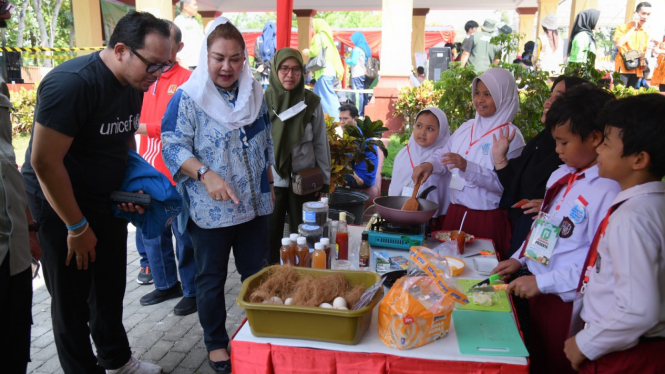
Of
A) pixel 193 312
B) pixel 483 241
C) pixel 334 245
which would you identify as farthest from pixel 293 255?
pixel 193 312

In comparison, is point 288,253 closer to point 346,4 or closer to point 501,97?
point 501,97

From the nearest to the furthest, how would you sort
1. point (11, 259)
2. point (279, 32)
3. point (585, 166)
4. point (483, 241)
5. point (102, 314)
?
point (11, 259)
point (585, 166)
point (102, 314)
point (483, 241)
point (279, 32)

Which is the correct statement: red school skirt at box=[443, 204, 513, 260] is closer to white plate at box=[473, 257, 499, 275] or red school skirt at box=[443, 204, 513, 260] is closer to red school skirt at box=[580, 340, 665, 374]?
white plate at box=[473, 257, 499, 275]

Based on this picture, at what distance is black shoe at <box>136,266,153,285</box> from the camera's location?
12.9 ft

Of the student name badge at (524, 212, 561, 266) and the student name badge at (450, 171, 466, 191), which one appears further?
the student name badge at (450, 171, 466, 191)

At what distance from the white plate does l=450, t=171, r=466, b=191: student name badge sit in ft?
2.64

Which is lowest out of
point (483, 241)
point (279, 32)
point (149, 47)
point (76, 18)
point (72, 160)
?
point (483, 241)

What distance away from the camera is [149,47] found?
204 cm

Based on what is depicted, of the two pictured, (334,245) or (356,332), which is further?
(334,245)

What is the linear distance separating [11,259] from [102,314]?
2.68 feet

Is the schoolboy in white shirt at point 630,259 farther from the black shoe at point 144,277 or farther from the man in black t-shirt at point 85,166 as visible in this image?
the black shoe at point 144,277

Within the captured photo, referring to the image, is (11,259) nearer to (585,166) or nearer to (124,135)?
(124,135)

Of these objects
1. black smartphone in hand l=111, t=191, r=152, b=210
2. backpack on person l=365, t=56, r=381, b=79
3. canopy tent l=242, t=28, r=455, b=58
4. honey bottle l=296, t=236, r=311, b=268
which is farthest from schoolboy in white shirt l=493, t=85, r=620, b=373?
canopy tent l=242, t=28, r=455, b=58

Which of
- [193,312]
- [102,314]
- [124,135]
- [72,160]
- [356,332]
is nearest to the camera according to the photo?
[356,332]
